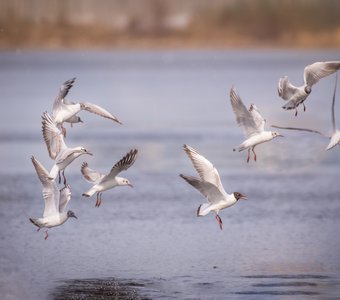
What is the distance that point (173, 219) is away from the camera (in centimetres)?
1573

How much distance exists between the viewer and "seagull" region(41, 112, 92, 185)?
12.2 meters

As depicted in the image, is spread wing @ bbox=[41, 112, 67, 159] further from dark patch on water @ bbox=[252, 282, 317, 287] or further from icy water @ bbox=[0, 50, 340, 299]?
dark patch on water @ bbox=[252, 282, 317, 287]

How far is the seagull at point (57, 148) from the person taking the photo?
12.2 meters

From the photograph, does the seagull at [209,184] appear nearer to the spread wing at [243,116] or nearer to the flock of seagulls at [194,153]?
the flock of seagulls at [194,153]

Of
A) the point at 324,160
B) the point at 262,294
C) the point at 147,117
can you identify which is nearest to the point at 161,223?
the point at 262,294

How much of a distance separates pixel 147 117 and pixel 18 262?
Result: 16.7m

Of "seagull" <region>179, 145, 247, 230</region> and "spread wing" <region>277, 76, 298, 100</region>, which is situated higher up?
"spread wing" <region>277, 76, 298, 100</region>

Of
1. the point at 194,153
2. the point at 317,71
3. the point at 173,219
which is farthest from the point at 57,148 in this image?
the point at 173,219

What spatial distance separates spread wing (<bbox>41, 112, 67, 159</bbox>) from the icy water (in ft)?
4.26

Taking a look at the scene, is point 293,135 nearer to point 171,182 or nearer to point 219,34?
point 171,182

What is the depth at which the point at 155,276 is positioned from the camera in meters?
12.4

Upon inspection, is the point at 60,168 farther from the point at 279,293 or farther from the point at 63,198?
the point at 279,293

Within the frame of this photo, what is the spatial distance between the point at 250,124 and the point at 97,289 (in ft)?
7.80

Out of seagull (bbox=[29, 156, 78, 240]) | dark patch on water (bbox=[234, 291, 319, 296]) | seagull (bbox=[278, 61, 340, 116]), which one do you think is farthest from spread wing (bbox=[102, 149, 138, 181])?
seagull (bbox=[278, 61, 340, 116])
